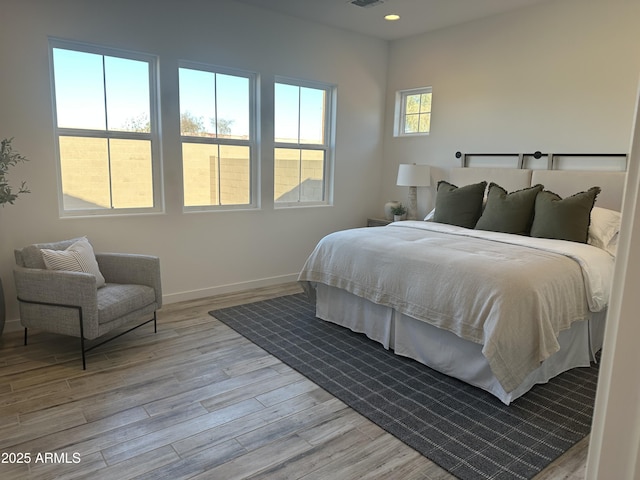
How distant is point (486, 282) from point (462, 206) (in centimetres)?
168

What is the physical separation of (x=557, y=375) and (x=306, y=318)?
6.54ft

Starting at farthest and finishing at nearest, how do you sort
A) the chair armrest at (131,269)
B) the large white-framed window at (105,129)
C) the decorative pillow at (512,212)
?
the decorative pillow at (512,212) < the large white-framed window at (105,129) < the chair armrest at (131,269)

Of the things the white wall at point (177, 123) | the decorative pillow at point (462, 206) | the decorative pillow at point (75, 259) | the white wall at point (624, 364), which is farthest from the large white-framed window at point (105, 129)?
the white wall at point (624, 364)

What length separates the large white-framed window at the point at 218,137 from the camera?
4.24m

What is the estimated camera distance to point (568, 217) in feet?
11.1

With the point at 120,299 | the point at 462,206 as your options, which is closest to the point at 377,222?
the point at 462,206

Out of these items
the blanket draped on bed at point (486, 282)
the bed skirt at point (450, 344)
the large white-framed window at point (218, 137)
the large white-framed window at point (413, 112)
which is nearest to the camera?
the blanket draped on bed at point (486, 282)

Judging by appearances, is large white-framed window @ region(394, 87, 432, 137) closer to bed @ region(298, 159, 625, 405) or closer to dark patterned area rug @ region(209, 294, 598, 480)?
bed @ region(298, 159, 625, 405)

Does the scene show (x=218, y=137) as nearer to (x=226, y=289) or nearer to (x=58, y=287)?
(x=226, y=289)

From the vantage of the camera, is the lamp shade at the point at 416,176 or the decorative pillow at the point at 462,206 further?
the lamp shade at the point at 416,176

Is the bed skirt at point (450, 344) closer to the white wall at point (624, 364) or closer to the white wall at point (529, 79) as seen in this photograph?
the white wall at point (529, 79)

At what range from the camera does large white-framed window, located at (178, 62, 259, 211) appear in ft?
13.9

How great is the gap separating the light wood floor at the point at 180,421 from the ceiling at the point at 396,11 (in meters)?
3.28

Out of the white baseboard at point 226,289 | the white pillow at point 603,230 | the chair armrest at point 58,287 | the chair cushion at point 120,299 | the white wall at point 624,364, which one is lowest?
the white baseboard at point 226,289
